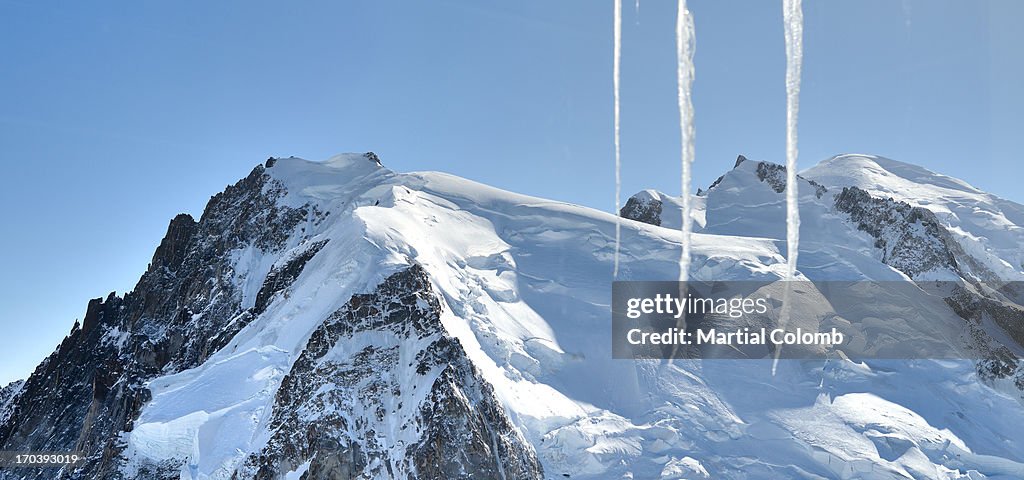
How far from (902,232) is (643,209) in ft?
133

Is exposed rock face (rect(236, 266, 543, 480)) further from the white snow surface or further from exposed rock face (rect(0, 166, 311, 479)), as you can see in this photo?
exposed rock face (rect(0, 166, 311, 479))

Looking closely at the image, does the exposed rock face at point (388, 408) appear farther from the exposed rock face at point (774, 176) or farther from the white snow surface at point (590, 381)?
the exposed rock face at point (774, 176)

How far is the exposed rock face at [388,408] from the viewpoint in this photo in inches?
2194

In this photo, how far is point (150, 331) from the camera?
107m

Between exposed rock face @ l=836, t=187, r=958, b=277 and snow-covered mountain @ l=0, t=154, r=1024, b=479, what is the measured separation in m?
0.37

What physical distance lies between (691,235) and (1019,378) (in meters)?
42.8

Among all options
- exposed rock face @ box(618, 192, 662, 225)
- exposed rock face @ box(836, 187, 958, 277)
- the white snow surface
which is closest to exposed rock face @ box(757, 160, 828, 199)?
exposed rock face @ box(836, 187, 958, 277)

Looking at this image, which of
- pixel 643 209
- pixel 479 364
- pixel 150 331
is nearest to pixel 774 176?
pixel 643 209

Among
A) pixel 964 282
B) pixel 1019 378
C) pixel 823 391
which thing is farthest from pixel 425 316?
pixel 964 282

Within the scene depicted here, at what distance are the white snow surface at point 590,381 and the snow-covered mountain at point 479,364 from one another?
25 centimetres

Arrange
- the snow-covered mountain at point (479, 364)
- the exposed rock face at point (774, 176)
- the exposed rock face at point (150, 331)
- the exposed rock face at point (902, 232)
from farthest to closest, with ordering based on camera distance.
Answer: the exposed rock face at point (774, 176), the exposed rock face at point (902, 232), the exposed rock face at point (150, 331), the snow-covered mountain at point (479, 364)

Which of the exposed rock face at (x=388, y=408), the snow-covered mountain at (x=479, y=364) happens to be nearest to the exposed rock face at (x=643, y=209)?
the snow-covered mountain at (x=479, y=364)

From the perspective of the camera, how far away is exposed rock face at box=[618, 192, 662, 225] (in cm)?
12793

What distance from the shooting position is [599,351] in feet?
249
